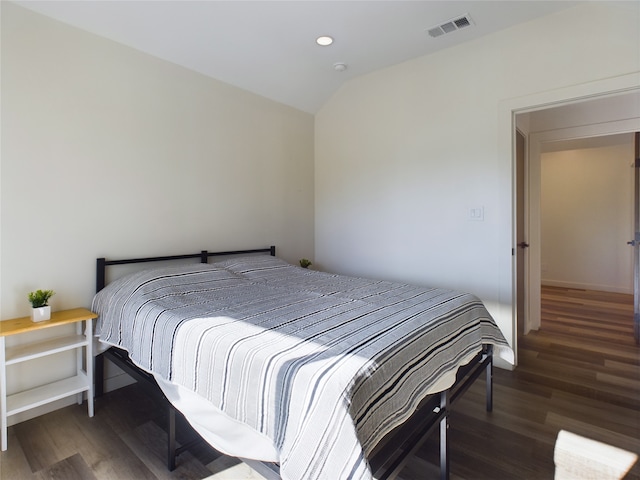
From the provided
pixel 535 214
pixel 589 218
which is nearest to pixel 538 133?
pixel 535 214

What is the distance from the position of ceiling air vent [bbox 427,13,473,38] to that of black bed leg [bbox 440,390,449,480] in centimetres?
258

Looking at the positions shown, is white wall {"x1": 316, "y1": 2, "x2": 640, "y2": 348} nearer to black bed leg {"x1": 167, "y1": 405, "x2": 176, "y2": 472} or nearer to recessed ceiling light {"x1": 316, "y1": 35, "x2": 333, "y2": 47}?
recessed ceiling light {"x1": 316, "y1": 35, "x2": 333, "y2": 47}

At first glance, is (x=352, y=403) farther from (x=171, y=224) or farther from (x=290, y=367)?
(x=171, y=224)

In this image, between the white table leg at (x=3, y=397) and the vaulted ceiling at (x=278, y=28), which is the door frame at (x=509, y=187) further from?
the white table leg at (x=3, y=397)

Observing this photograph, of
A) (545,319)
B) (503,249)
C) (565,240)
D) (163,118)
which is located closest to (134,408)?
(163,118)

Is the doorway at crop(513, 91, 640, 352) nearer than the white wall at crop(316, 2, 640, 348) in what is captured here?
No

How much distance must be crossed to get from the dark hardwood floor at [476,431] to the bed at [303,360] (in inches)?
10.4

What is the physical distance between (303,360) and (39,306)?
179cm

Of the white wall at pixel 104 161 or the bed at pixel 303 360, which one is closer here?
the bed at pixel 303 360

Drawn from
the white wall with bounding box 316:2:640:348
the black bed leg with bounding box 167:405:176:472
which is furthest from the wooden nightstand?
the white wall with bounding box 316:2:640:348

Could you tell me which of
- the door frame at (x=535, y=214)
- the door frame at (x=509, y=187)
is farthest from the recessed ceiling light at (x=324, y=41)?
the door frame at (x=535, y=214)

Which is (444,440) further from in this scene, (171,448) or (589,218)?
(589,218)

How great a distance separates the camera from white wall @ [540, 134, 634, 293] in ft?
17.4

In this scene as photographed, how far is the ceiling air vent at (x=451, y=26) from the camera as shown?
8.32 ft
